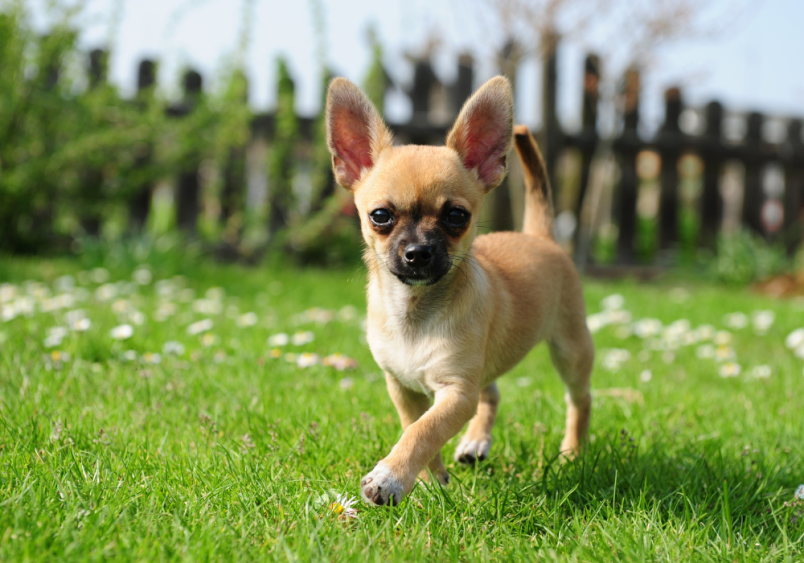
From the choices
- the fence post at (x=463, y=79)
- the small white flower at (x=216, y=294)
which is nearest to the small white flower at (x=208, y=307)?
the small white flower at (x=216, y=294)

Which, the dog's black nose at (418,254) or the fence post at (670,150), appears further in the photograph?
the fence post at (670,150)

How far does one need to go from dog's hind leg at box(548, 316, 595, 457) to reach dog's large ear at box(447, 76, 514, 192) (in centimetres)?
76

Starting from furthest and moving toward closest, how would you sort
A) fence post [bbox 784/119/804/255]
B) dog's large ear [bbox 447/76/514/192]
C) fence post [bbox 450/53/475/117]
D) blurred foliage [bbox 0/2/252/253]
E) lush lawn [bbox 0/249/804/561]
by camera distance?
fence post [bbox 784/119/804/255]
fence post [bbox 450/53/475/117]
blurred foliage [bbox 0/2/252/253]
dog's large ear [bbox 447/76/514/192]
lush lawn [bbox 0/249/804/561]

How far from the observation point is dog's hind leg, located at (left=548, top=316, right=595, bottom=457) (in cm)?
278

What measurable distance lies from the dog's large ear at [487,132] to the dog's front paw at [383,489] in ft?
3.91

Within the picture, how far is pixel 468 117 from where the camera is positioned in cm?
248

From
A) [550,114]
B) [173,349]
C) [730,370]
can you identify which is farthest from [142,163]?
[730,370]

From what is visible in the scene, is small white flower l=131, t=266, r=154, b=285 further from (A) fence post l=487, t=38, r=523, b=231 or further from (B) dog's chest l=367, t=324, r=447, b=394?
(B) dog's chest l=367, t=324, r=447, b=394

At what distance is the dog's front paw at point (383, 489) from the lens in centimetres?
179

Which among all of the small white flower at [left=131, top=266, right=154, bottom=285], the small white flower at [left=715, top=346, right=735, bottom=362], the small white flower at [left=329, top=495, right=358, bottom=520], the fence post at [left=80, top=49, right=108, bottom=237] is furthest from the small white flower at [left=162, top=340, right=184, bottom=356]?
the fence post at [left=80, top=49, right=108, bottom=237]

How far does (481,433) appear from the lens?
262cm

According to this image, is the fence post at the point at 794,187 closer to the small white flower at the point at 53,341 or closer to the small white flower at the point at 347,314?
the small white flower at the point at 347,314

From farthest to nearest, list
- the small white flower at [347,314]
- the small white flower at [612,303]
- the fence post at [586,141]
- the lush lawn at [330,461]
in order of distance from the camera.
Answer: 1. the fence post at [586,141]
2. the small white flower at [612,303]
3. the small white flower at [347,314]
4. the lush lawn at [330,461]

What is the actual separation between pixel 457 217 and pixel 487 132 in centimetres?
45
